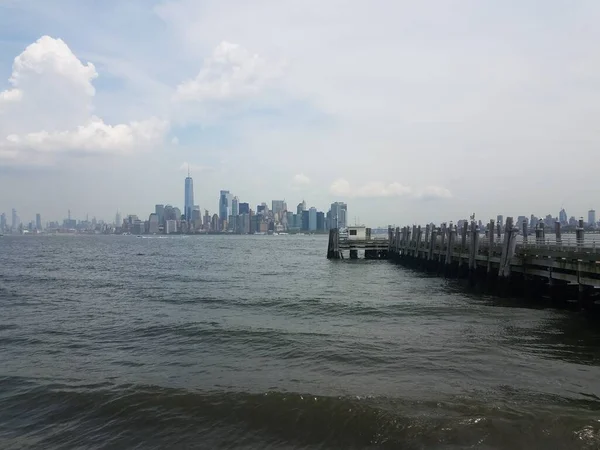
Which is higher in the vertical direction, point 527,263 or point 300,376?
point 527,263

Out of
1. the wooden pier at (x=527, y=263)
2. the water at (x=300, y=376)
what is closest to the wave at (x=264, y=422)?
the water at (x=300, y=376)

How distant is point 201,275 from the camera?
4497cm

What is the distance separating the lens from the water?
9.72 metres

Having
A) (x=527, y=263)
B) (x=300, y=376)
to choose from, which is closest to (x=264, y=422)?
(x=300, y=376)

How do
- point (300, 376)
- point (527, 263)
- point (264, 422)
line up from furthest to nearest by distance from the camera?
point (527, 263) < point (300, 376) < point (264, 422)

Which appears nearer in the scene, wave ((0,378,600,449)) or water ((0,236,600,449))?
wave ((0,378,600,449))

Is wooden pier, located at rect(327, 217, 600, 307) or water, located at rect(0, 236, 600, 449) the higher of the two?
wooden pier, located at rect(327, 217, 600, 307)

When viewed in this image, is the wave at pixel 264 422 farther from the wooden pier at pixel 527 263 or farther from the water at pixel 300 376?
the wooden pier at pixel 527 263

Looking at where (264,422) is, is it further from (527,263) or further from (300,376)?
(527,263)

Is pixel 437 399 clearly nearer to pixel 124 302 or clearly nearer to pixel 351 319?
pixel 351 319

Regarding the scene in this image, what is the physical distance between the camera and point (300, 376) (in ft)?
43.2

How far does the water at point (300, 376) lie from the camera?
9719 mm

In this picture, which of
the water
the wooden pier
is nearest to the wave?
the water

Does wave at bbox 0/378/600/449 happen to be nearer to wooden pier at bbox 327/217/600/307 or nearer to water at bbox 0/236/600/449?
water at bbox 0/236/600/449
